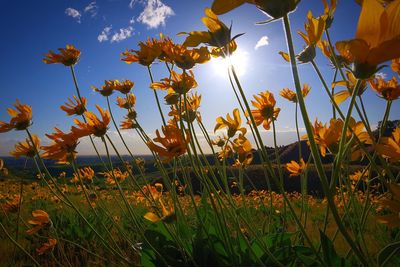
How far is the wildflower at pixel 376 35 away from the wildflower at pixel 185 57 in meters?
0.95

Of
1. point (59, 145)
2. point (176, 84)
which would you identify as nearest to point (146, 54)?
point (176, 84)

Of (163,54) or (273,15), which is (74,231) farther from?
(273,15)

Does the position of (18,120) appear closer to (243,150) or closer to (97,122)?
(97,122)

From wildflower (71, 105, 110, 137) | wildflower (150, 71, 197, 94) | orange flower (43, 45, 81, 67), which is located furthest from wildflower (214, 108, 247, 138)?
orange flower (43, 45, 81, 67)

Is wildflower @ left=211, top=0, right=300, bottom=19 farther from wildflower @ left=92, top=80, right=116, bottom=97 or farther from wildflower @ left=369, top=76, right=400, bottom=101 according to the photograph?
wildflower @ left=92, top=80, right=116, bottom=97

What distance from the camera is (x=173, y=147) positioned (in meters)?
1.45

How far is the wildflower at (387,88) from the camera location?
4.67ft

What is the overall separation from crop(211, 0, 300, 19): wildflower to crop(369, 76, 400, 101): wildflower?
1.06 meters

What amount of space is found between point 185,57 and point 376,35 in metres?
1.06

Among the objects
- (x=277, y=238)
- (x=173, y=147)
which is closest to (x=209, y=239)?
(x=277, y=238)

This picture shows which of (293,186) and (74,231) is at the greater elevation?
(74,231)

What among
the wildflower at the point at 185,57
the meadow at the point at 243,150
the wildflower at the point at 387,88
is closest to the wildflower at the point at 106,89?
the meadow at the point at 243,150

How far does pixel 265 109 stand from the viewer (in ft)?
7.11

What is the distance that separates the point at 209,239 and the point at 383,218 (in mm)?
991
